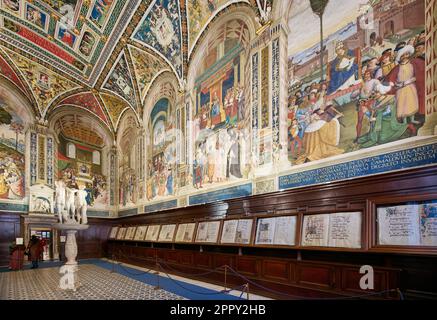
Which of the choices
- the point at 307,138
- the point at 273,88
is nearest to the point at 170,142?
the point at 273,88

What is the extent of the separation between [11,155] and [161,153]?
8195mm

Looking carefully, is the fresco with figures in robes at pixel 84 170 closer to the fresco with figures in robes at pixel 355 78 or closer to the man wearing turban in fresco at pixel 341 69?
the fresco with figures in robes at pixel 355 78

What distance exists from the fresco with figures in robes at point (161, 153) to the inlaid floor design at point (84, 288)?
3.99 meters

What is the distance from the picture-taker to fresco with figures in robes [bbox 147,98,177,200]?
12.0m

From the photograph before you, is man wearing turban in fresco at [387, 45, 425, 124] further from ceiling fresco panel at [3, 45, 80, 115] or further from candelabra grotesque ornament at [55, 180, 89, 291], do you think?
ceiling fresco panel at [3, 45, 80, 115]

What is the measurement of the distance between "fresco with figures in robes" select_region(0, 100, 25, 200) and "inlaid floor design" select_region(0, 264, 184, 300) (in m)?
4.97

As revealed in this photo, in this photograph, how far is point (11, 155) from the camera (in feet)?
47.5

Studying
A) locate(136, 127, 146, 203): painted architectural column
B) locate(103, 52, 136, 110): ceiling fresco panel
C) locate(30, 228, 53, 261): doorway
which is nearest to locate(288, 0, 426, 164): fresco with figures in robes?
locate(103, 52, 136, 110): ceiling fresco panel

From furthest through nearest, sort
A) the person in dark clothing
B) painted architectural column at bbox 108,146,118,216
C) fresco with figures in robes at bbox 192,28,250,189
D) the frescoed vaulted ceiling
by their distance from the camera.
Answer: painted architectural column at bbox 108,146,118,216 < the person in dark clothing < the frescoed vaulted ceiling < fresco with figures in robes at bbox 192,28,250,189

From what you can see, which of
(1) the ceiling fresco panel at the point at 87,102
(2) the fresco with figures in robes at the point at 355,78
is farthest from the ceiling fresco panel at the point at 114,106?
(2) the fresco with figures in robes at the point at 355,78

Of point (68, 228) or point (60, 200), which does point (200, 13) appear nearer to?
point (60, 200)

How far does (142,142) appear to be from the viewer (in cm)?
1515

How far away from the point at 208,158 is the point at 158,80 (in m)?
5.71

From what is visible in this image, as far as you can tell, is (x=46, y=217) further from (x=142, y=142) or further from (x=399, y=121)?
(x=399, y=121)
